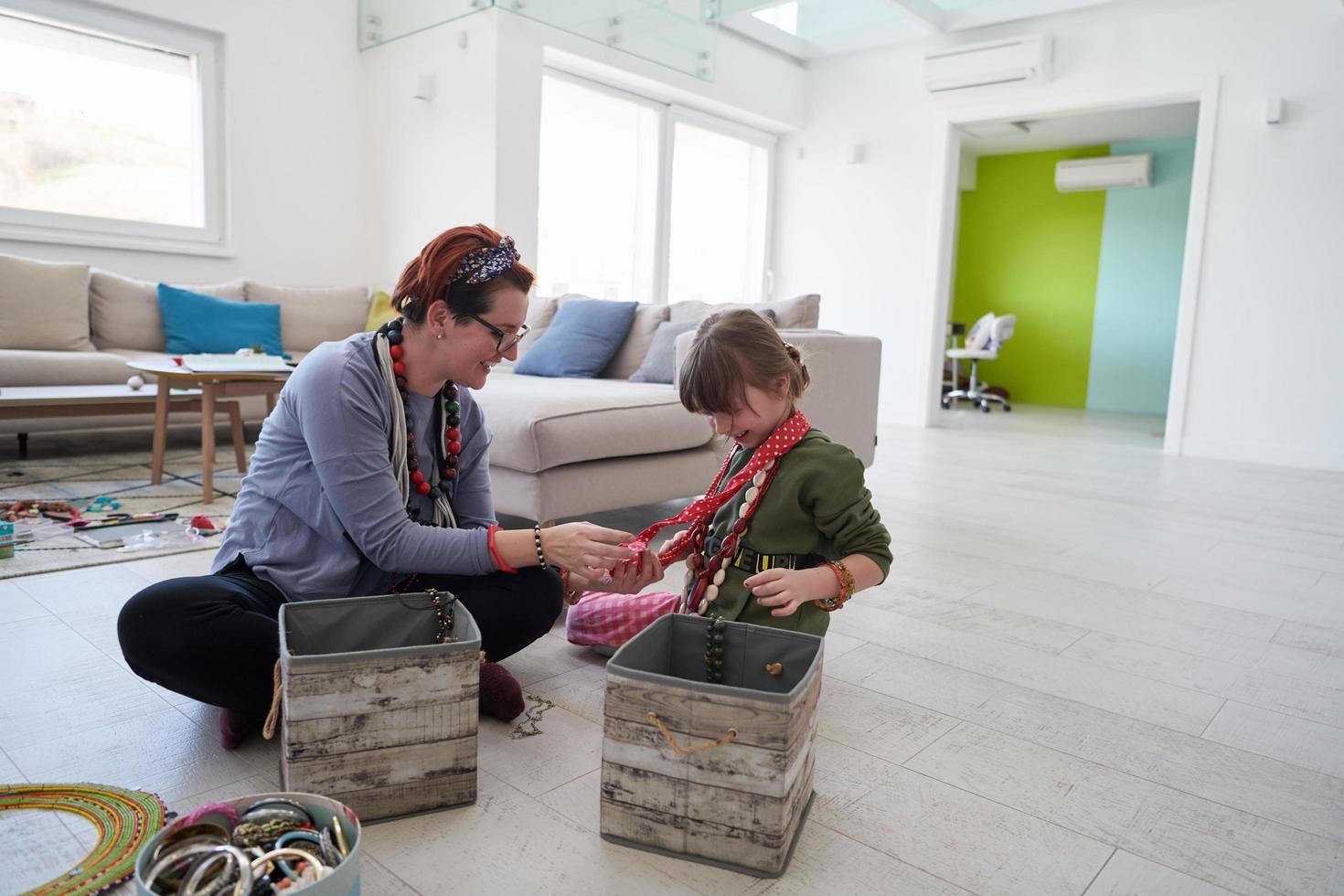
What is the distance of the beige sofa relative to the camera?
7.75ft

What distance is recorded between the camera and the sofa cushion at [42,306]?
3.96 m

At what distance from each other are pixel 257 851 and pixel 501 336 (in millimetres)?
786

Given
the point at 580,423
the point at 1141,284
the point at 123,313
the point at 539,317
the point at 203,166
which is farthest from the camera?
the point at 1141,284

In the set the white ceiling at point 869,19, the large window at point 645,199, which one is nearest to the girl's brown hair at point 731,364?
the large window at point 645,199

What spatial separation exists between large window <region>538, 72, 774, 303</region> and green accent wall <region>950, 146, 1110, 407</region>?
11.0 feet

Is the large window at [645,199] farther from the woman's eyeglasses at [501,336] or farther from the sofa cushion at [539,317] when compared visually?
the woman's eyeglasses at [501,336]

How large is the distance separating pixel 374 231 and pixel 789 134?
3428mm

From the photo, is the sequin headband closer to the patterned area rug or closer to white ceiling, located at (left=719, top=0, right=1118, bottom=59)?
the patterned area rug

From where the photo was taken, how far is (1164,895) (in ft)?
3.49

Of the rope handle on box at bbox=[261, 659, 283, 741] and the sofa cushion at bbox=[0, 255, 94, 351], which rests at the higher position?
the sofa cushion at bbox=[0, 255, 94, 351]

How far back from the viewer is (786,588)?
4.07 ft

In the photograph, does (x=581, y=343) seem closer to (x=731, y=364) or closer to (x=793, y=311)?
(x=793, y=311)

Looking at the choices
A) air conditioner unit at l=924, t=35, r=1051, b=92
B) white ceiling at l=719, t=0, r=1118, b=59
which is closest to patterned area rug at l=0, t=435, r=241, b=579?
white ceiling at l=719, t=0, r=1118, b=59

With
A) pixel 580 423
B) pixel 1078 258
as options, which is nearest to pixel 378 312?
pixel 580 423
